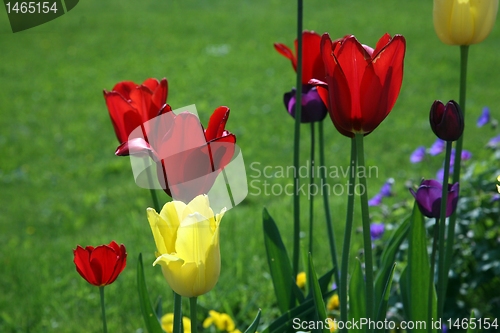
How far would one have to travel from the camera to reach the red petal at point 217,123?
1050 millimetres

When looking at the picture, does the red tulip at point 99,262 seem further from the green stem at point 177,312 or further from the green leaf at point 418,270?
the green leaf at point 418,270

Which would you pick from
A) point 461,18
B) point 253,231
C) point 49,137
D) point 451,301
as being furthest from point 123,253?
point 49,137

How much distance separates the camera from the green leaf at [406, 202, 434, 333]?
1.35m

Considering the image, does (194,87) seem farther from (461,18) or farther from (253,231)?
(461,18)

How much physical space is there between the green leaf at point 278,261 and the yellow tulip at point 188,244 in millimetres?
504

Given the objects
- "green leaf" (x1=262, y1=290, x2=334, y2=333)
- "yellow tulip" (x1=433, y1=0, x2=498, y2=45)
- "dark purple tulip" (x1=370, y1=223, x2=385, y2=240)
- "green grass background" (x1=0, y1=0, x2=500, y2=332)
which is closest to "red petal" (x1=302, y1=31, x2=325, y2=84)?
"yellow tulip" (x1=433, y1=0, x2=498, y2=45)

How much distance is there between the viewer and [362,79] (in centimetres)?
101

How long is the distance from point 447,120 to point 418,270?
1.29ft

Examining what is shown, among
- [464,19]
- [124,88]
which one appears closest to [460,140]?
[464,19]

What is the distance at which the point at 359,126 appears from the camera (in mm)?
1032

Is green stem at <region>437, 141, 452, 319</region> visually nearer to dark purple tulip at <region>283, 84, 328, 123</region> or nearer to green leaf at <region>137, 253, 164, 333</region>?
dark purple tulip at <region>283, 84, 328, 123</region>

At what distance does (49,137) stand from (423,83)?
144 inches

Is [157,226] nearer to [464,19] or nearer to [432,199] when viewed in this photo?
[432,199]

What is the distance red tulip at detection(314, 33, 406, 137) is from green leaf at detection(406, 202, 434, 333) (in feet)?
1.34
